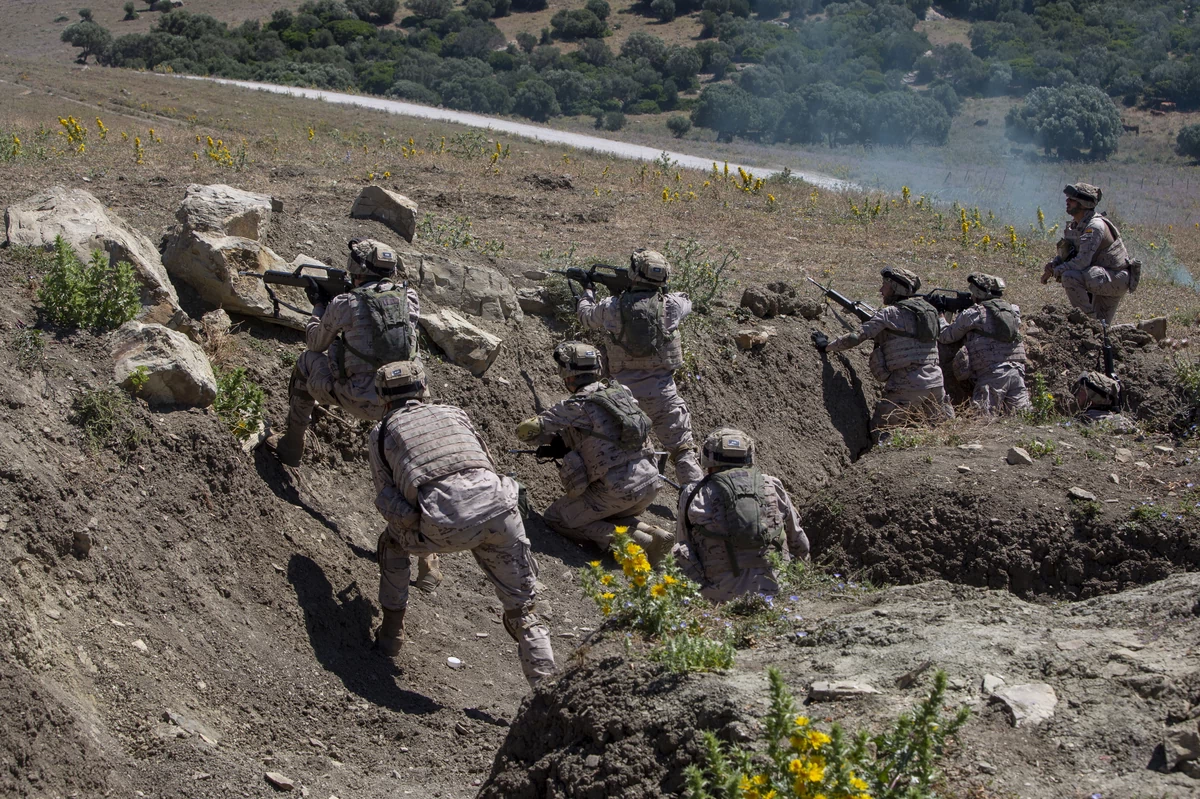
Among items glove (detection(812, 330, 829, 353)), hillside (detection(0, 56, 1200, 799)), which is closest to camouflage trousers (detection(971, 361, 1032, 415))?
hillside (detection(0, 56, 1200, 799))

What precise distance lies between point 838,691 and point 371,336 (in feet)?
13.0

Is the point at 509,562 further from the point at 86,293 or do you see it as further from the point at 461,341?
the point at 461,341

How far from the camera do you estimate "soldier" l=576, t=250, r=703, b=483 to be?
9242 mm

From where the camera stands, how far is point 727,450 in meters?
6.79

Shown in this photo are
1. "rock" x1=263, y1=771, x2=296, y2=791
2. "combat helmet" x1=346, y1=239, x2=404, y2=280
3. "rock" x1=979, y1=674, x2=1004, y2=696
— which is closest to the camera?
"rock" x1=979, y1=674, x2=1004, y2=696

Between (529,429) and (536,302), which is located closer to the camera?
(529,429)

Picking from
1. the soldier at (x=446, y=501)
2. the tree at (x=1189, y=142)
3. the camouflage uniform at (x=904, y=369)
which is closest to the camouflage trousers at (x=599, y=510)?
the soldier at (x=446, y=501)

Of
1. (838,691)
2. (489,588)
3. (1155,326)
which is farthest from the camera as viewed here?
(1155,326)


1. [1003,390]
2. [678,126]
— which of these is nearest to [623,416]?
[1003,390]

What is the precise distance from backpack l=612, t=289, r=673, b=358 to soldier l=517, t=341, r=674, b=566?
0.89 m

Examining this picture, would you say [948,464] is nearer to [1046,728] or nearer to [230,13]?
[1046,728]

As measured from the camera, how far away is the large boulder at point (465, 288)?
32.8 ft

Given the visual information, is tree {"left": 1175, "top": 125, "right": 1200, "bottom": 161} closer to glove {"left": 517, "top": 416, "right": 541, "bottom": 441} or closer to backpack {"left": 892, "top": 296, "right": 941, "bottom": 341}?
backpack {"left": 892, "top": 296, "right": 941, "bottom": 341}

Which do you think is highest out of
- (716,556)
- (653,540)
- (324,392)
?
(324,392)
